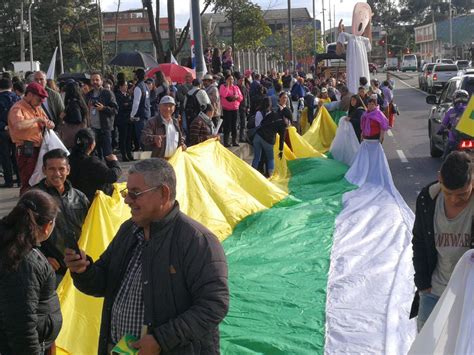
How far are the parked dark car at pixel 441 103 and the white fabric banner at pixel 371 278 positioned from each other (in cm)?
519

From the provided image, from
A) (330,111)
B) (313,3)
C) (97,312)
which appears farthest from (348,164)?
(313,3)

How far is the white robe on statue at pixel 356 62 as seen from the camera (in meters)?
21.2

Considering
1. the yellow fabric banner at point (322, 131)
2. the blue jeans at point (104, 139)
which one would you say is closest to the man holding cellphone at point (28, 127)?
the blue jeans at point (104, 139)

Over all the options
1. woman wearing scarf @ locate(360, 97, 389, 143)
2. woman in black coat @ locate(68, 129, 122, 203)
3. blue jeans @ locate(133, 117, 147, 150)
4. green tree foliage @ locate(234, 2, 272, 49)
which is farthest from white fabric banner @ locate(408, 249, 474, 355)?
green tree foliage @ locate(234, 2, 272, 49)

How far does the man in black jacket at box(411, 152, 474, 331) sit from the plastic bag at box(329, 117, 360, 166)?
1072 centimetres

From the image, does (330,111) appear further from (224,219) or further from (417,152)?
(224,219)

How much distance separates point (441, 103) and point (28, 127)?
11.1 meters

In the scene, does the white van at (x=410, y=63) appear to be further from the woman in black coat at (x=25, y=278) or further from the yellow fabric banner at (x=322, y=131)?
the woman in black coat at (x=25, y=278)

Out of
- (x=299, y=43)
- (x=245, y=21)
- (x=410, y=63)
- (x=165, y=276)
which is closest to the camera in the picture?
(x=165, y=276)

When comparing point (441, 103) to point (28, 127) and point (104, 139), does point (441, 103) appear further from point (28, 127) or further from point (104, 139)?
point (28, 127)

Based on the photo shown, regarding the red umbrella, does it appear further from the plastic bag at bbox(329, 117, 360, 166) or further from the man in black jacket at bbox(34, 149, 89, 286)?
the man in black jacket at bbox(34, 149, 89, 286)

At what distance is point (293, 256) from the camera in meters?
9.05

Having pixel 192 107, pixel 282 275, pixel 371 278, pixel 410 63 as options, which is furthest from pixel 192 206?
pixel 410 63

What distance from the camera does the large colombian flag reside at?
6.55m
